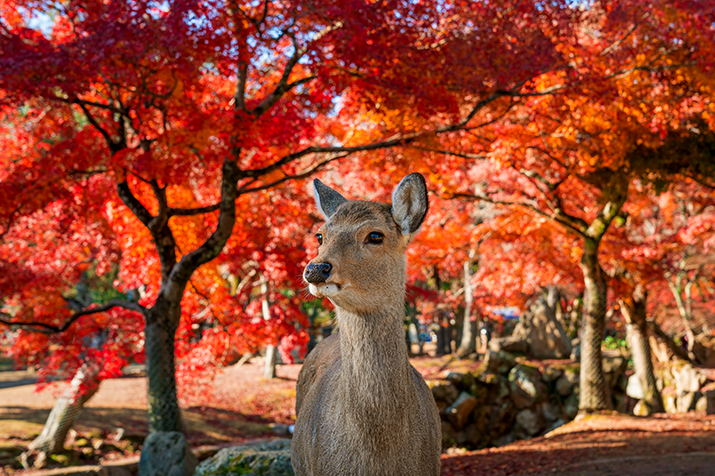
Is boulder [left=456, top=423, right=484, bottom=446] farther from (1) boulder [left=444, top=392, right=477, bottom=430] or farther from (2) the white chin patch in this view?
(2) the white chin patch

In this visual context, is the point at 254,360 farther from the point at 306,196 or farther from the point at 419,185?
the point at 419,185

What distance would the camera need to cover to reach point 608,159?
1111 centimetres

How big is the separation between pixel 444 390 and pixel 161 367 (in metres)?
10.1

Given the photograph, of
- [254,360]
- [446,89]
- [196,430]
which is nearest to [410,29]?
[446,89]

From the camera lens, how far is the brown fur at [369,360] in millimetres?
3039

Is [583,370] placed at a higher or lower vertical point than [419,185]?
lower

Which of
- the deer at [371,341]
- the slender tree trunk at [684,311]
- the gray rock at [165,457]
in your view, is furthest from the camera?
the slender tree trunk at [684,311]

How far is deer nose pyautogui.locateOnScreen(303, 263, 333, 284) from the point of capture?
9.04ft

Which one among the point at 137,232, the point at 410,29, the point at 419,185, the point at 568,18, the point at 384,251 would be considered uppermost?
the point at 568,18

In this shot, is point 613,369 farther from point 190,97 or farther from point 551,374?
point 190,97

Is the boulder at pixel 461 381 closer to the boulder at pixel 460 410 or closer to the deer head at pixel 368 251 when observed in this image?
the boulder at pixel 460 410

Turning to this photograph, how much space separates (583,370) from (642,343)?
4.35 metres

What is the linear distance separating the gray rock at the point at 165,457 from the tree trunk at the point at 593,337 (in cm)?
1036

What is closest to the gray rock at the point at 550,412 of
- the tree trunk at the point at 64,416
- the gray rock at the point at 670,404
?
the gray rock at the point at 670,404
